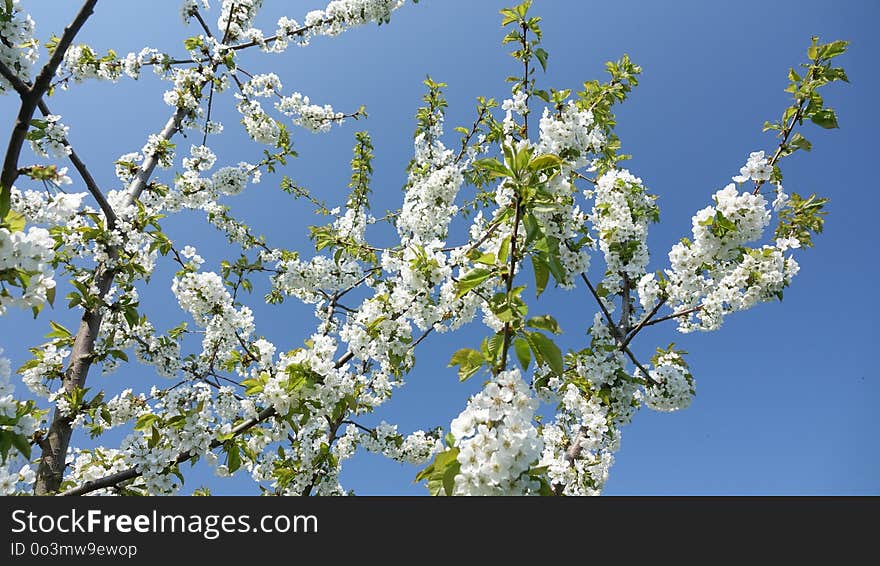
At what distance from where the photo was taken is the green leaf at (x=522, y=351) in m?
2.31

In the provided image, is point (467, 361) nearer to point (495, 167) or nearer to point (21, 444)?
point (495, 167)

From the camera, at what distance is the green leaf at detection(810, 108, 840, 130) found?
3.92 meters

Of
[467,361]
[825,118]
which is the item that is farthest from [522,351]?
[825,118]

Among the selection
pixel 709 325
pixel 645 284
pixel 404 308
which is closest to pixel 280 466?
pixel 404 308

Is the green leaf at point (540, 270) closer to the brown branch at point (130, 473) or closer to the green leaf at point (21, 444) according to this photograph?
the brown branch at point (130, 473)

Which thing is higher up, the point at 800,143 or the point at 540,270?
the point at 800,143

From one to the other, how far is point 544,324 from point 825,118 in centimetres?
372

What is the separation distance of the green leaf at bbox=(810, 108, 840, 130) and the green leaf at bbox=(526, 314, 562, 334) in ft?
11.9

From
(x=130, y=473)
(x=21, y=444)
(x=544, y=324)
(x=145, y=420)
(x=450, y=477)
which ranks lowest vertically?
(x=450, y=477)

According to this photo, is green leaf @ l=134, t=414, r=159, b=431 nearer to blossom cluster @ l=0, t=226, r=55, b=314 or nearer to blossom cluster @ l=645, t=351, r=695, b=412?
blossom cluster @ l=0, t=226, r=55, b=314

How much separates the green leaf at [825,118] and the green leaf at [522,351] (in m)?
3.85

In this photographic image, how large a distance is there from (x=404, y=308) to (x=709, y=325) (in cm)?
420

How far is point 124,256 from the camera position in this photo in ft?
15.9

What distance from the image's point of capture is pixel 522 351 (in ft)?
7.59
